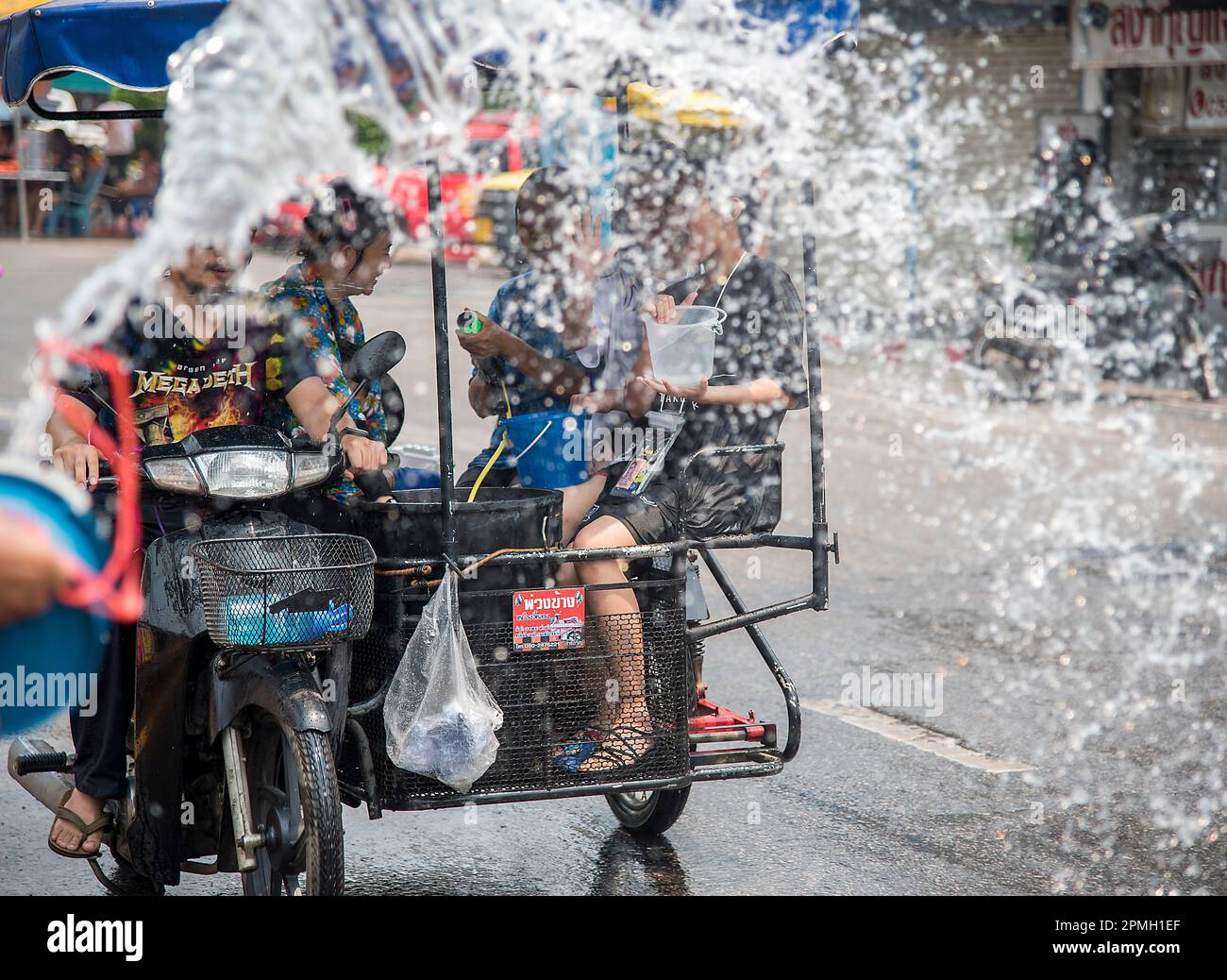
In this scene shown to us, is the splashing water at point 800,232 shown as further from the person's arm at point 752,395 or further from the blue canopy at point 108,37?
the person's arm at point 752,395

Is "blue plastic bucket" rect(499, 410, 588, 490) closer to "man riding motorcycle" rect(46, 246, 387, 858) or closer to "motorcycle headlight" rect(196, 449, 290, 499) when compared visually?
"man riding motorcycle" rect(46, 246, 387, 858)

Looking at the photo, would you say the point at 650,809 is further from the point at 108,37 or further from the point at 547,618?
the point at 108,37

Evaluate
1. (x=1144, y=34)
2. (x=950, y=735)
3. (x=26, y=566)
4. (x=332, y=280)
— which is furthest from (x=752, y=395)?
(x=1144, y=34)

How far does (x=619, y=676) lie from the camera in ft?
12.6

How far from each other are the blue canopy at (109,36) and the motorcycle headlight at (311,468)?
1.07 metres

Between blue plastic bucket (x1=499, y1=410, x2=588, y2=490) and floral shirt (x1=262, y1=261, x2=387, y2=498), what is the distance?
0.37 metres

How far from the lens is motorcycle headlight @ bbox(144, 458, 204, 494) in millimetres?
3379

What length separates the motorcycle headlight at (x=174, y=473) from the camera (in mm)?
3379

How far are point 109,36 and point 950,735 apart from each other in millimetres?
3461

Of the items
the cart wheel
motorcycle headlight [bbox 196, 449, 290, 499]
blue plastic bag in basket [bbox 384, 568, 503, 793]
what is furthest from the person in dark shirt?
motorcycle headlight [bbox 196, 449, 290, 499]

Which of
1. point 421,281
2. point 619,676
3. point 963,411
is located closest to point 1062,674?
point 619,676

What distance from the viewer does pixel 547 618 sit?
3.74 metres

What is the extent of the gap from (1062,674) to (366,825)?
2841mm

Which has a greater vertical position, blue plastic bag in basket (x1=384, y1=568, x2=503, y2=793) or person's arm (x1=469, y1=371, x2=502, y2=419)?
person's arm (x1=469, y1=371, x2=502, y2=419)
